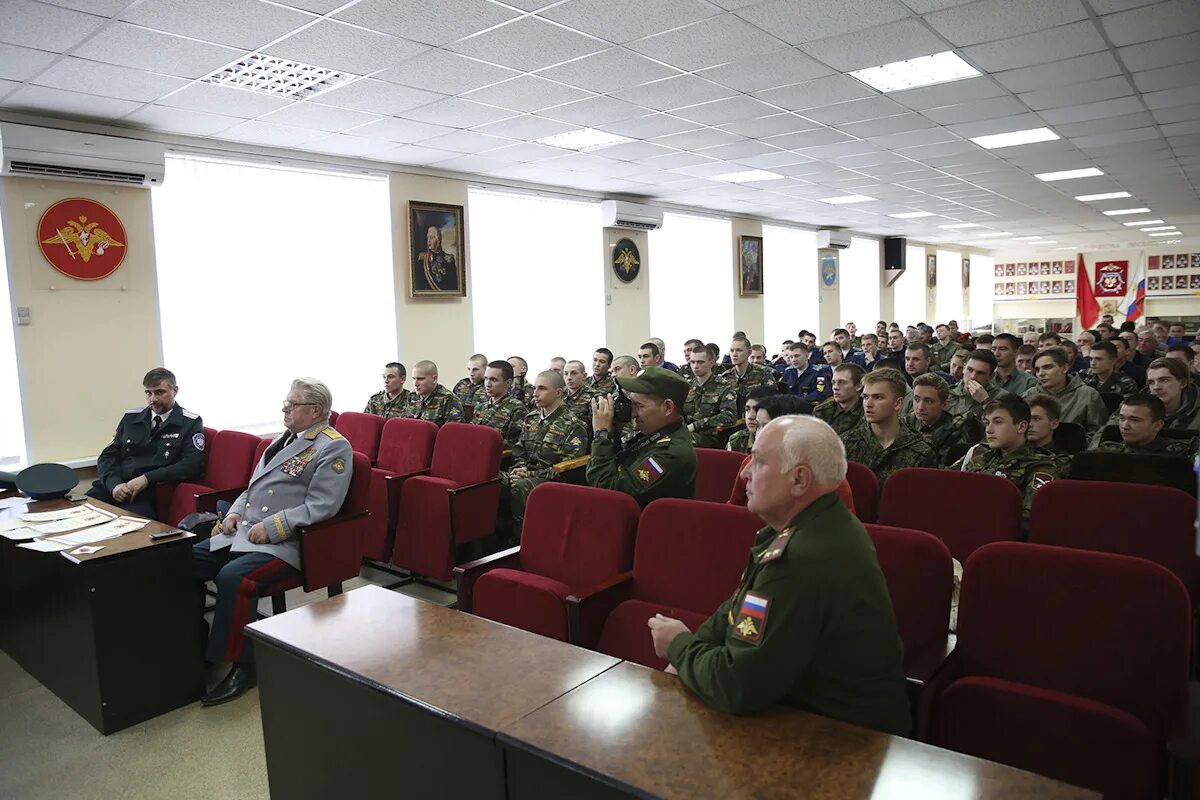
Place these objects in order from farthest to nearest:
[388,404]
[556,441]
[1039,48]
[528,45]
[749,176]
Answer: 1. [749,176]
2. [388,404]
3. [556,441]
4. [1039,48]
5. [528,45]

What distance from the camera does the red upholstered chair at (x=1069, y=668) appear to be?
5.38ft

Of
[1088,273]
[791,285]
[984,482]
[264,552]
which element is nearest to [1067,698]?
[984,482]

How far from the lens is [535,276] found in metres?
8.60

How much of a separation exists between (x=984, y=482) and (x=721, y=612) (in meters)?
1.60

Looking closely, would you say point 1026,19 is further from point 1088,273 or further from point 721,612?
point 1088,273

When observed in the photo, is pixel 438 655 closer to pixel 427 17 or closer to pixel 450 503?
pixel 450 503

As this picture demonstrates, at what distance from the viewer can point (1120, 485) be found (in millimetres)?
2594

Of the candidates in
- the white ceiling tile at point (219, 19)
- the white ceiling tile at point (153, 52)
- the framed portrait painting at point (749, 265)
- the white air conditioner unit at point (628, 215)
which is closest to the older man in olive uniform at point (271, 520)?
the white ceiling tile at point (219, 19)

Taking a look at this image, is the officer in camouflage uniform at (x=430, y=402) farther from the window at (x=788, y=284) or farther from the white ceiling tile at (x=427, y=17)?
the window at (x=788, y=284)

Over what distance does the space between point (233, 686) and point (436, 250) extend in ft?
Result: 16.9

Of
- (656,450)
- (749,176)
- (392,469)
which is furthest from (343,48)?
(749,176)

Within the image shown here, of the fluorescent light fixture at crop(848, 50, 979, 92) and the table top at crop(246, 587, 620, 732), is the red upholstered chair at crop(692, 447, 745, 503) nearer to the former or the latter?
the table top at crop(246, 587, 620, 732)

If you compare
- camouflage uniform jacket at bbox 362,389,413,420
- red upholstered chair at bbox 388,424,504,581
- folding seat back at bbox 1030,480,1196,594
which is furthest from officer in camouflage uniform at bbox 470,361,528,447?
folding seat back at bbox 1030,480,1196,594

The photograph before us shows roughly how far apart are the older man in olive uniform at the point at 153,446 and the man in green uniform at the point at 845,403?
12.1ft
